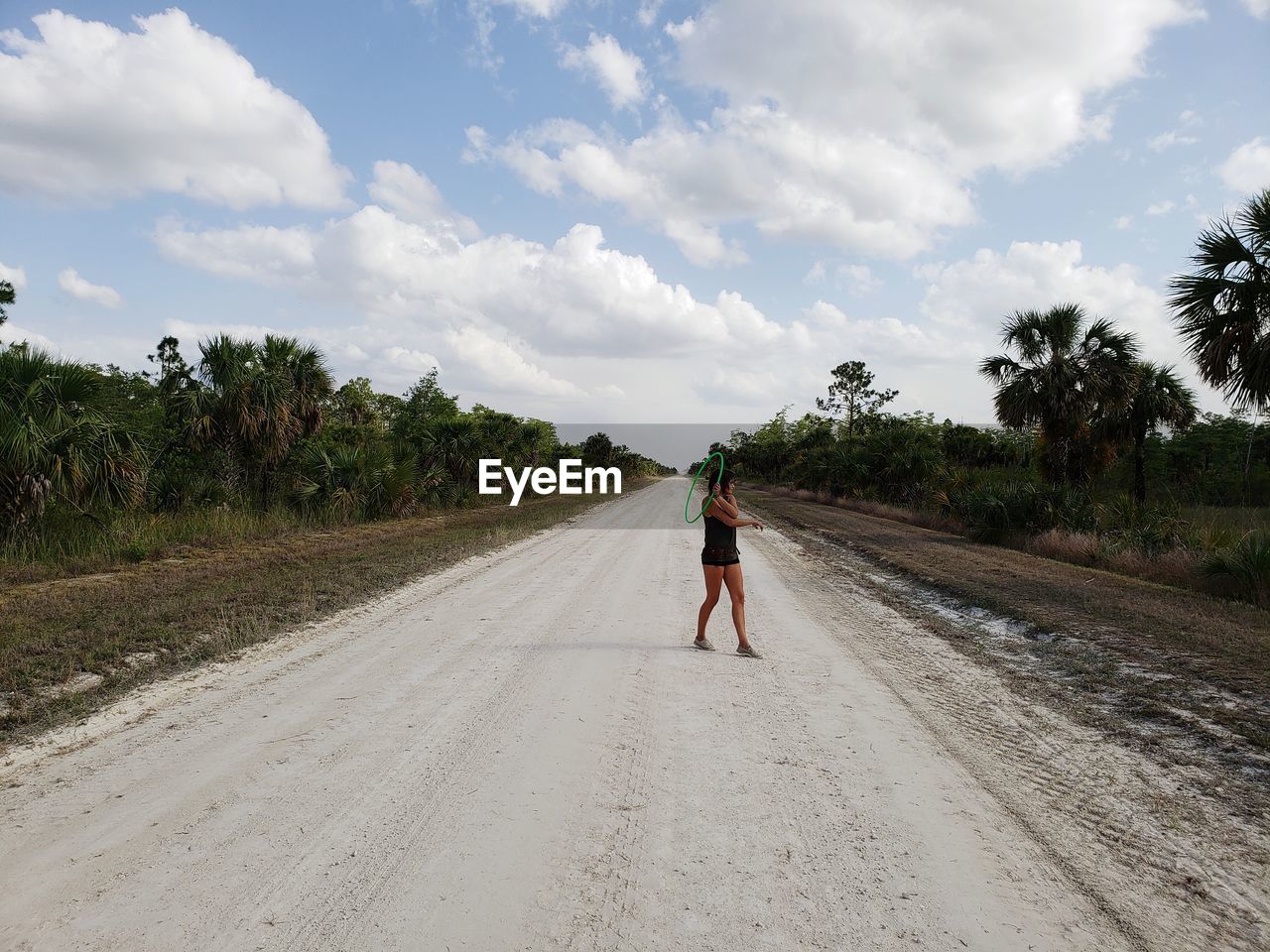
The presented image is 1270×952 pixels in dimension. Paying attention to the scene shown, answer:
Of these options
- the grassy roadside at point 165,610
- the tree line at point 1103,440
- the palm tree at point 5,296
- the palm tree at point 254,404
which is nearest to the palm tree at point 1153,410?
the tree line at point 1103,440

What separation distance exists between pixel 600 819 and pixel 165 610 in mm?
6584

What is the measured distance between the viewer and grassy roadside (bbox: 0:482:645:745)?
5.34 metres

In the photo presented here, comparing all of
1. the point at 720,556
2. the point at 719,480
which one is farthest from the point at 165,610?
the point at 719,480

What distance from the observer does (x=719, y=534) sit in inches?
265

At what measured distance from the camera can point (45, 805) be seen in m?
3.49

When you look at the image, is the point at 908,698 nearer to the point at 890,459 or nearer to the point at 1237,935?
the point at 1237,935

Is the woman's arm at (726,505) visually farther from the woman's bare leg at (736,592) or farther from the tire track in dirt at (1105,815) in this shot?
the tire track in dirt at (1105,815)

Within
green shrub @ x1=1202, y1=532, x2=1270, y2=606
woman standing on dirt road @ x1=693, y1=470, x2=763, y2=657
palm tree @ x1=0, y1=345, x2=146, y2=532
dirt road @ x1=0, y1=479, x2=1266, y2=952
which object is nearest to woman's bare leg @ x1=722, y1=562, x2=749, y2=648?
woman standing on dirt road @ x1=693, y1=470, x2=763, y2=657

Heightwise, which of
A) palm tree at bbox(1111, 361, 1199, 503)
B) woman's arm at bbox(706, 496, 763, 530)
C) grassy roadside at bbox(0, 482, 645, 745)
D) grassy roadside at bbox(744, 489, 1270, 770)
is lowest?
grassy roadside at bbox(0, 482, 645, 745)

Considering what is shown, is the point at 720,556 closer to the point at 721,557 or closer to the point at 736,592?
the point at 721,557

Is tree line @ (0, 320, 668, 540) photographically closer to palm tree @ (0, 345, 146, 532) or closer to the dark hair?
palm tree @ (0, 345, 146, 532)

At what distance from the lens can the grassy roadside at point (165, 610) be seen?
210 inches

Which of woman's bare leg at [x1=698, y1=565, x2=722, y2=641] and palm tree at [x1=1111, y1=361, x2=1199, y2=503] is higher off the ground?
palm tree at [x1=1111, y1=361, x2=1199, y2=503]

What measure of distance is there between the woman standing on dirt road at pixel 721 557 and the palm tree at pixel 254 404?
15.1 m
